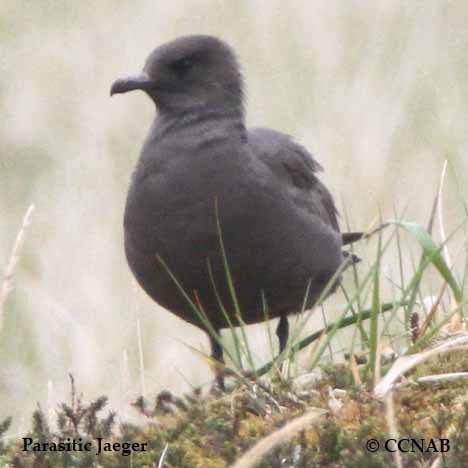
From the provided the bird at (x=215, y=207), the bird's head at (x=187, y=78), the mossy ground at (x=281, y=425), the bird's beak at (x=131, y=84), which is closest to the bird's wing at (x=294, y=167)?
the bird at (x=215, y=207)

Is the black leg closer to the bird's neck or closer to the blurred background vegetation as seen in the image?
the blurred background vegetation

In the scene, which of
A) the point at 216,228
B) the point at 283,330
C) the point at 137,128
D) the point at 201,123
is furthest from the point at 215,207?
the point at 137,128

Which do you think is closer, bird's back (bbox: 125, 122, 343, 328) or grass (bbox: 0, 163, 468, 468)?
grass (bbox: 0, 163, 468, 468)

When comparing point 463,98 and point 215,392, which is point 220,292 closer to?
point 215,392

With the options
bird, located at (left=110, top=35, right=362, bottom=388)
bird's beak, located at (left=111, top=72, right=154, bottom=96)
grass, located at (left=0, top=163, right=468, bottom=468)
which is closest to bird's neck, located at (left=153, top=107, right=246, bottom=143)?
bird, located at (left=110, top=35, right=362, bottom=388)

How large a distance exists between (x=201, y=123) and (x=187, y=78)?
0.25 meters

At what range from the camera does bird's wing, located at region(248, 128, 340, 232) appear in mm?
6082

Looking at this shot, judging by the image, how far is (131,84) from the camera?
5996 mm

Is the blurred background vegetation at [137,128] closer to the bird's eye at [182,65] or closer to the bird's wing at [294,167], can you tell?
the bird's wing at [294,167]

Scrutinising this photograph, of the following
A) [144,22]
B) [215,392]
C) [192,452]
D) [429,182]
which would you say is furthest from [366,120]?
[192,452]

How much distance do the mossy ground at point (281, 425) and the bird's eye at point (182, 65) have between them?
241cm

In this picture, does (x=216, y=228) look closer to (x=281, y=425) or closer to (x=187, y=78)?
(x=187, y=78)

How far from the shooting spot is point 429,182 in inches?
300

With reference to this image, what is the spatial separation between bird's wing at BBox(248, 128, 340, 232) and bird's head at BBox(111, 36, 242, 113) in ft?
0.70
